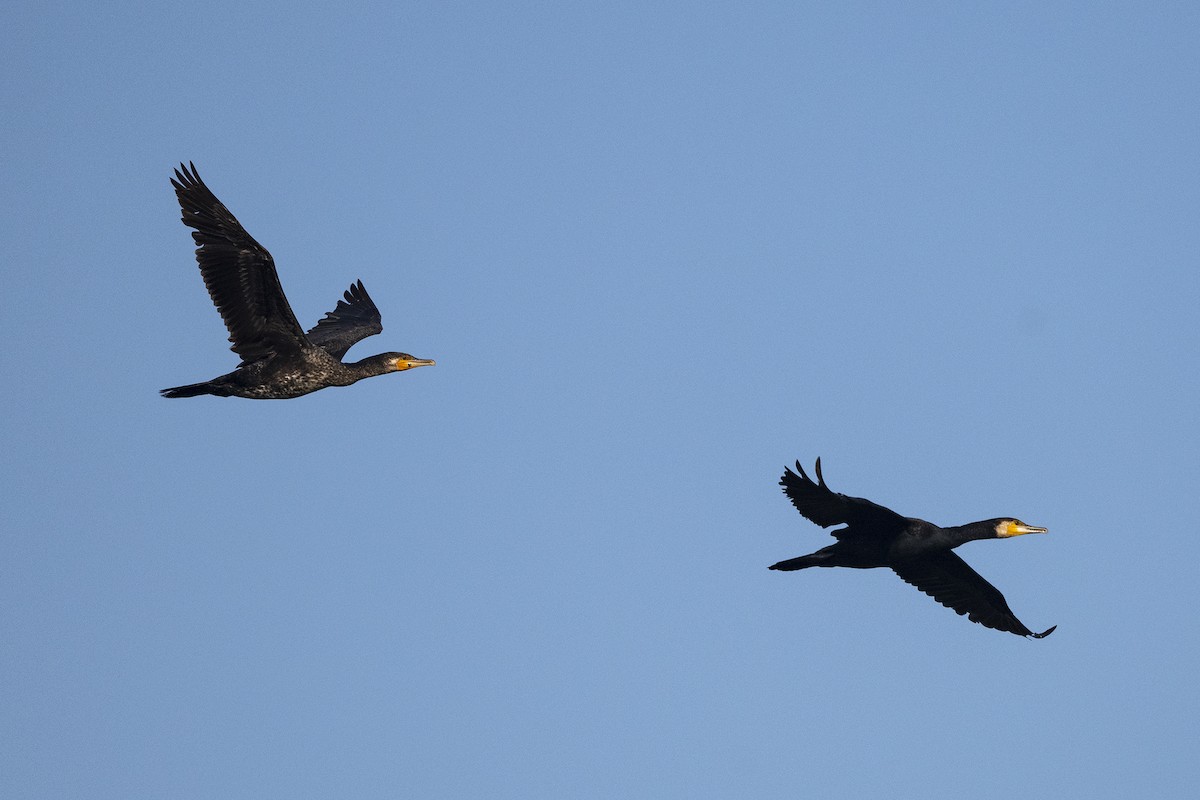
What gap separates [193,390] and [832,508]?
26.4ft

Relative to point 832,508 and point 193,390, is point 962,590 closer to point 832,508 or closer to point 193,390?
point 832,508

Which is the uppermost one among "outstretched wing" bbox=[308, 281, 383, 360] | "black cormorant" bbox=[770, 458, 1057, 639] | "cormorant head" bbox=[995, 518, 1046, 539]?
"outstretched wing" bbox=[308, 281, 383, 360]

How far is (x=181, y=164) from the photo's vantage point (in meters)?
19.2

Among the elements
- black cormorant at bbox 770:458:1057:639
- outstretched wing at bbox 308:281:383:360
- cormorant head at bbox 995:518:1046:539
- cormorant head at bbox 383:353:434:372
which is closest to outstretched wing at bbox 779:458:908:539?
black cormorant at bbox 770:458:1057:639

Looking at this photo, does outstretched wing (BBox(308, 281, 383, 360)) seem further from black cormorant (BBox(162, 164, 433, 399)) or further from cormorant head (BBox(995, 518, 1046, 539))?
cormorant head (BBox(995, 518, 1046, 539))

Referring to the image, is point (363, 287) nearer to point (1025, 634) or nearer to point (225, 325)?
point (225, 325)

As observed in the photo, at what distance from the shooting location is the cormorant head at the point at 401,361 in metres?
21.8

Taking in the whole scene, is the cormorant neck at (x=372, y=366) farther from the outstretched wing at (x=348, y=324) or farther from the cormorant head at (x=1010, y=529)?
the cormorant head at (x=1010, y=529)

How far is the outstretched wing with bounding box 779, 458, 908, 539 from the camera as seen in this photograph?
720 inches

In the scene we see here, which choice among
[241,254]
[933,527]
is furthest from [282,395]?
[933,527]

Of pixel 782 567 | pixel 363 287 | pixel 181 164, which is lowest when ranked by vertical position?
pixel 782 567

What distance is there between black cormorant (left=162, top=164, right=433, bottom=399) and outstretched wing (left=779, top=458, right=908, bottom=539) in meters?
6.10

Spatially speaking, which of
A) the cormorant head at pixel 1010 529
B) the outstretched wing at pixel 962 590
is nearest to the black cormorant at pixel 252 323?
the outstretched wing at pixel 962 590

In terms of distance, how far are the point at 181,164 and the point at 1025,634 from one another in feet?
39.9
